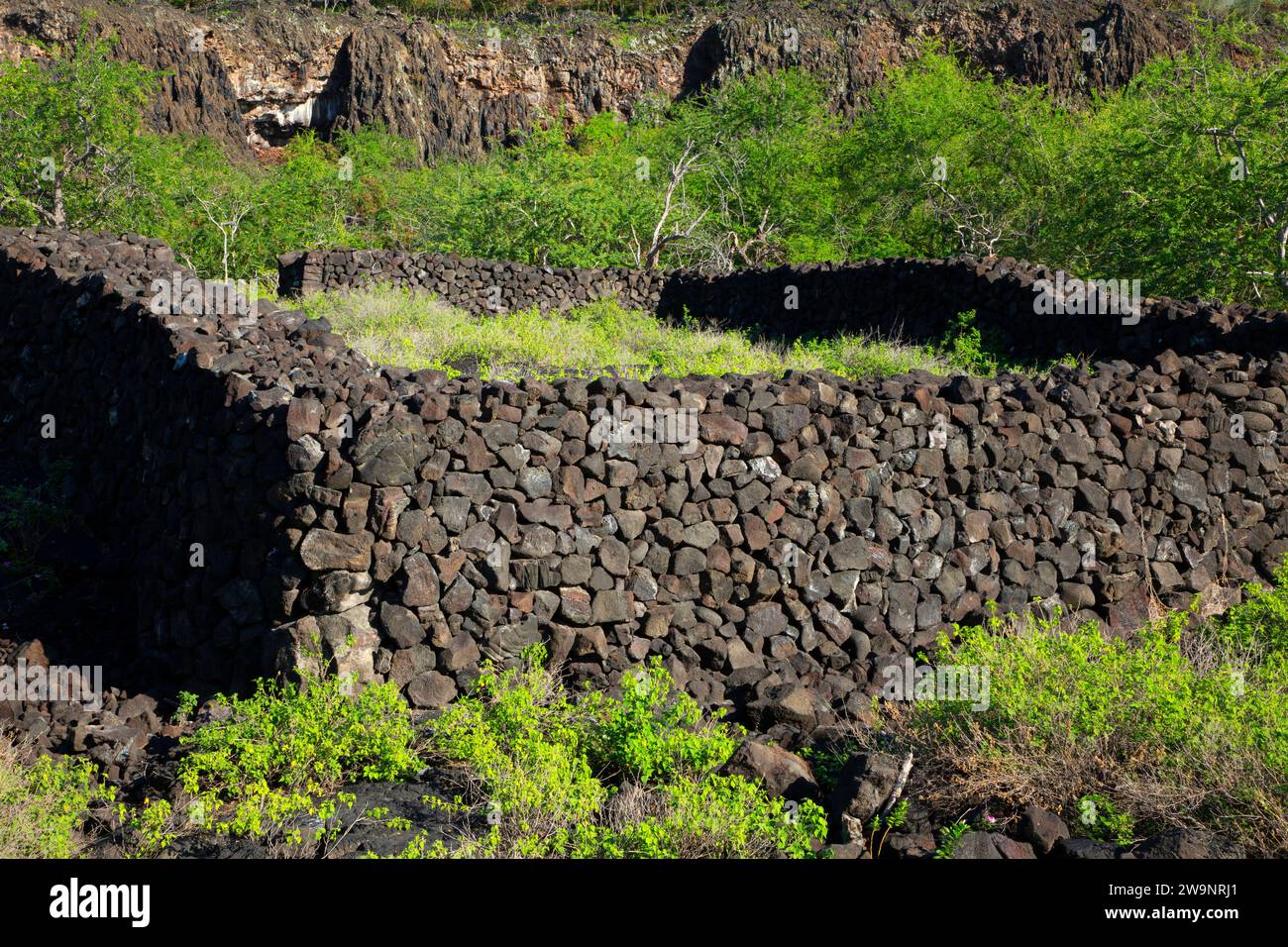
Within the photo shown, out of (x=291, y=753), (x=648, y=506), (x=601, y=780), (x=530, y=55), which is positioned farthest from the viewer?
(x=530, y=55)

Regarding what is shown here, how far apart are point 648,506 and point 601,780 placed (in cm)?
203

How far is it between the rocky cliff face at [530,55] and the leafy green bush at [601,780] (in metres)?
46.5

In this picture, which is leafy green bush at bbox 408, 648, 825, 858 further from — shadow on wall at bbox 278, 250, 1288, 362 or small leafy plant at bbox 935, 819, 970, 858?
shadow on wall at bbox 278, 250, 1288, 362

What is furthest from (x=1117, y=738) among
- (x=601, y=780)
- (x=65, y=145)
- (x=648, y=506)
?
(x=65, y=145)

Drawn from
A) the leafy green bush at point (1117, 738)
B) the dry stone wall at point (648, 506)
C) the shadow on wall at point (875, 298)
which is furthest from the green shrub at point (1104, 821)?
the shadow on wall at point (875, 298)

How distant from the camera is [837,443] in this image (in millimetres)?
7672

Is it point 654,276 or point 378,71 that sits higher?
point 378,71

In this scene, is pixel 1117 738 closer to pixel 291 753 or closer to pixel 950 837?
pixel 950 837

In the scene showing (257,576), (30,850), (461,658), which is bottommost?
(30,850)

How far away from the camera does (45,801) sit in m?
4.97

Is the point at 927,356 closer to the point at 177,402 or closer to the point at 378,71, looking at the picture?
the point at 177,402

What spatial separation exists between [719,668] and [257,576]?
117 inches

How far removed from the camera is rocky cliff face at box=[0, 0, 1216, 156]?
4738cm
